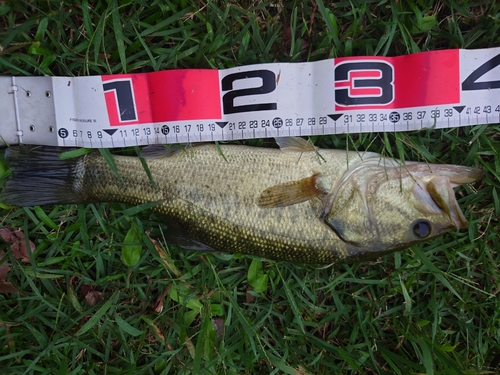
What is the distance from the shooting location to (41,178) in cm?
253

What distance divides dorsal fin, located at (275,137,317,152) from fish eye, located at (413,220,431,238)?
0.78 metres

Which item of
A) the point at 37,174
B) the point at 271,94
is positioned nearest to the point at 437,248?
the point at 271,94

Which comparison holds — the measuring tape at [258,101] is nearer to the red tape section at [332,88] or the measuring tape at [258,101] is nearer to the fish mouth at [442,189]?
the red tape section at [332,88]

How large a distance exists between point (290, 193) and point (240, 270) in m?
0.77

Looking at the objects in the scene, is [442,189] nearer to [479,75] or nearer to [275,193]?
[479,75]

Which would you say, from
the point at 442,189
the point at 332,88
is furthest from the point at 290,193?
the point at 442,189

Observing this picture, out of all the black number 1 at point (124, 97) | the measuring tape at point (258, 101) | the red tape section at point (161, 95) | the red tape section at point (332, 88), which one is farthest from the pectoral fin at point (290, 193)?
the black number 1 at point (124, 97)

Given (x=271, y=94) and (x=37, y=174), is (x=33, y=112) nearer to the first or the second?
(x=37, y=174)

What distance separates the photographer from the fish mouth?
2.28 metres

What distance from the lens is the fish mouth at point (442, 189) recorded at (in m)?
2.28

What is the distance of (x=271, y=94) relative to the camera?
98.1 inches

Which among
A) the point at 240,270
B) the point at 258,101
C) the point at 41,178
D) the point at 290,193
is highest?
the point at 258,101

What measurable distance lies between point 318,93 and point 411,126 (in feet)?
2.10

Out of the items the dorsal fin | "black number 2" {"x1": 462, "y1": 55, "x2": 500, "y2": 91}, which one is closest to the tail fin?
the dorsal fin
